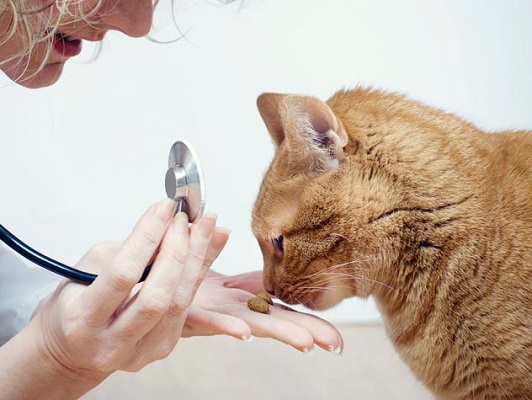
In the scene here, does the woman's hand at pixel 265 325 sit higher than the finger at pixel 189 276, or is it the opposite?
the finger at pixel 189 276

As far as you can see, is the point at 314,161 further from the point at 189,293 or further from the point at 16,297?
the point at 16,297

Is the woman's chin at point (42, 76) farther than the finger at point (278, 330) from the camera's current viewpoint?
Yes

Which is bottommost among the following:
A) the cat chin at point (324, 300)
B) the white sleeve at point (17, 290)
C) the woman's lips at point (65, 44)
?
the white sleeve at point (17, 290)

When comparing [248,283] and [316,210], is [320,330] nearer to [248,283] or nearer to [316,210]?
[316,210]

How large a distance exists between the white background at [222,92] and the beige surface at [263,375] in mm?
390

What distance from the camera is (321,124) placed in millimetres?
1401

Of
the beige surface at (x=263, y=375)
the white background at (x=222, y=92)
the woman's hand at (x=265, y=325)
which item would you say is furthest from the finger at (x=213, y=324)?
the white background at (x=222, y=92)

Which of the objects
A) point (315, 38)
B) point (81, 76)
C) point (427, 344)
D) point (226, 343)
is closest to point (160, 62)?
point (81, 76)

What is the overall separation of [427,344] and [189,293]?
1.51 ft

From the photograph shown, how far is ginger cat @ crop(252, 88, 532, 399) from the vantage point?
1.35 metres

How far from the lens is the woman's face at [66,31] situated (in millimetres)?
1433

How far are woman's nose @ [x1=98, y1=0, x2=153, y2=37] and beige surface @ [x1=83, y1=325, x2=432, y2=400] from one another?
97 centimetres

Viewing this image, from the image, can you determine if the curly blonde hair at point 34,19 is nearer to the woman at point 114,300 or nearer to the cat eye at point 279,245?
the woman at point 114,300

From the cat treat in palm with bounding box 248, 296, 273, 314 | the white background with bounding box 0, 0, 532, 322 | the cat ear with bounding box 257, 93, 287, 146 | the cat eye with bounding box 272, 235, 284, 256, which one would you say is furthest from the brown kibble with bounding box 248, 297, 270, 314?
the white background with bounding box 0, 0, 532, 322
